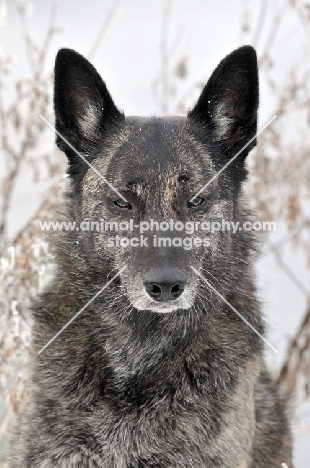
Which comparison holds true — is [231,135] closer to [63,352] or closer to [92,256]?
[92,256]

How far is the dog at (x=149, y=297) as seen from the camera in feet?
11.9

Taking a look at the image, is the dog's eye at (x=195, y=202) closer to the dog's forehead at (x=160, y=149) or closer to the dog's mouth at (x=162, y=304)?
the dog's forehead at (x=160, y=149)

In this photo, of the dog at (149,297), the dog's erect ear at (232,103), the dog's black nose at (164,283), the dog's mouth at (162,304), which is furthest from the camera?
the dog's erect ear at (232,103)

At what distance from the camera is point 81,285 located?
3982mm

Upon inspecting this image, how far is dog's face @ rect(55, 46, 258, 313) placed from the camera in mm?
3570

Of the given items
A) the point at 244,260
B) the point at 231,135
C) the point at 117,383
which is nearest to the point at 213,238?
the point at 244,260

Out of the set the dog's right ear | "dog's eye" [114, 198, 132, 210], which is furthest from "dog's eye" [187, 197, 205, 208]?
the dog's right ear

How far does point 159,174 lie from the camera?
370cm

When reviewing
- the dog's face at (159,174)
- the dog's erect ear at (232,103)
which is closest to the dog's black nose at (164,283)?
the dog's face at (159,174)

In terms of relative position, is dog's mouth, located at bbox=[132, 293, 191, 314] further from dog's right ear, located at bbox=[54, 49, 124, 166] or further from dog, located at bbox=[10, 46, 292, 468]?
dog's right ear, located at bbox=[54, 49, 124, 166]

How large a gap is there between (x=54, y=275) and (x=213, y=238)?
3.01 feet

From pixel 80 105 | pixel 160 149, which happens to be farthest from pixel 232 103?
pixel 80 105

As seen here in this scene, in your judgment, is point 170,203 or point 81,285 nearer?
point 170,203

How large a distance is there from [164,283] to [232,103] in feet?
3.82
